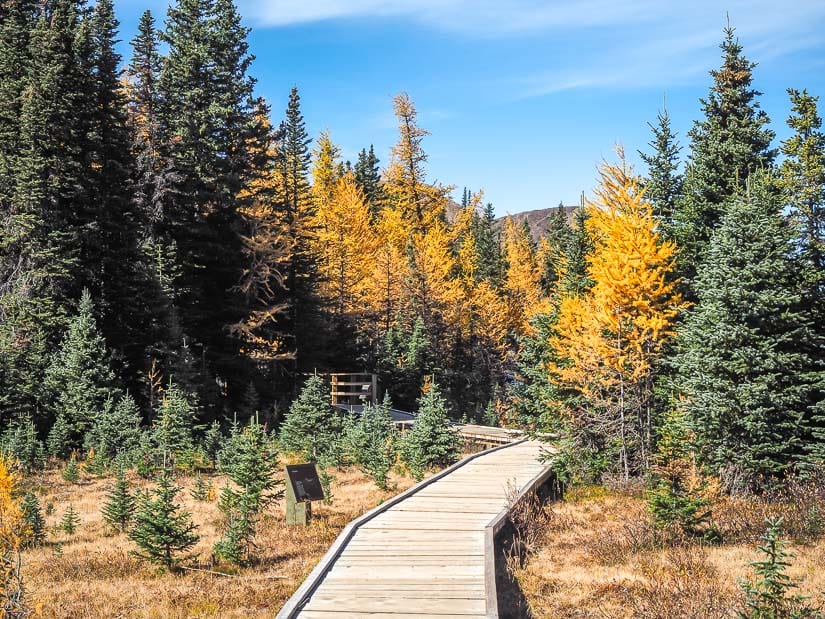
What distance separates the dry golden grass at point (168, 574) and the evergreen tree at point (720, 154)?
40.8 feet

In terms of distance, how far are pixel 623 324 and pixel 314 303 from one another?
2147 cm

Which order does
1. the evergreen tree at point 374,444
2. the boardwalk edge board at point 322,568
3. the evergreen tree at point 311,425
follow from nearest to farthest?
the boardwalk edge board at point 322,568 → the evergreen tree at point 374,444 → the evergreen tree at point 311,425

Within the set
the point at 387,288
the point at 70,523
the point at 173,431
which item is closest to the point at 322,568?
the point at 70,523

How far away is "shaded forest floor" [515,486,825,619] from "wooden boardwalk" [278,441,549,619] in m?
1.00

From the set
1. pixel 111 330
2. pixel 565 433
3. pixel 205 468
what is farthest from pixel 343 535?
pixel 111 330

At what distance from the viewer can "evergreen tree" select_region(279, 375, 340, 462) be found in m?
21.9

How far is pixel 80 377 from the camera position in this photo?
74.7 feet

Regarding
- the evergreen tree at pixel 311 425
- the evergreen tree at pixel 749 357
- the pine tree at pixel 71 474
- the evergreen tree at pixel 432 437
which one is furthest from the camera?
the evergreen tree at pixel 311 425

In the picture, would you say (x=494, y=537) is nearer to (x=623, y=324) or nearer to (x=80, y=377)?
(x=623, y=324)

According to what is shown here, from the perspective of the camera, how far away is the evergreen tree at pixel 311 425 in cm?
2191

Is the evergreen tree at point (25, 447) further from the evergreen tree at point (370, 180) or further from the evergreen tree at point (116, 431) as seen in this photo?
the evergreen tree at point (370, 180)

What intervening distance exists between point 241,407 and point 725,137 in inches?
890

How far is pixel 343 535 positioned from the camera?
10.5m

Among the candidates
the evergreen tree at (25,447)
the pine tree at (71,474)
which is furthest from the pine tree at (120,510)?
the evergreen tree at (25,447)
